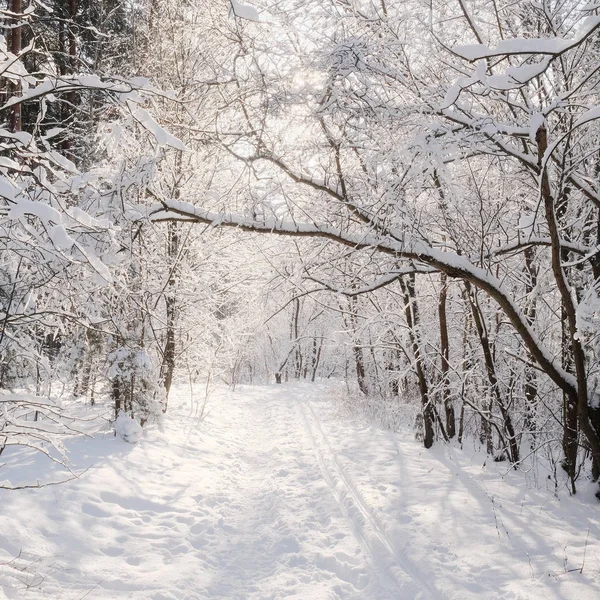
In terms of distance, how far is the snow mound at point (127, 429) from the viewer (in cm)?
837

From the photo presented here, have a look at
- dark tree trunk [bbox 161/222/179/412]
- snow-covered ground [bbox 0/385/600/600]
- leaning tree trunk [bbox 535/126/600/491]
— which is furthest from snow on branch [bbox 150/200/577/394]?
dark tree trunk [bbox 161/222/179/412]

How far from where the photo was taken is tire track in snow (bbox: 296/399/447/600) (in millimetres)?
4301

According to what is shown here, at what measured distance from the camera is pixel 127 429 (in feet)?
27.5

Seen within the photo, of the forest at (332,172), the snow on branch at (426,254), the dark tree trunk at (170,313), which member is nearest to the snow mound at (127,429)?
the forest at (332,172)

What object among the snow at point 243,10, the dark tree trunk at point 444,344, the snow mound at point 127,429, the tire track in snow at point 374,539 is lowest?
the tire track in snow at point 374,539

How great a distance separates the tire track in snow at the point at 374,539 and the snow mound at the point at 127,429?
3.65m

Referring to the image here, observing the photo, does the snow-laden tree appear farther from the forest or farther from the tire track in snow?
the tire track in snow

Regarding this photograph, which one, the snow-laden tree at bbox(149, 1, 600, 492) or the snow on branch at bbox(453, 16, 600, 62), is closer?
the snow on branch at bbox(453, 16, 600, 62)

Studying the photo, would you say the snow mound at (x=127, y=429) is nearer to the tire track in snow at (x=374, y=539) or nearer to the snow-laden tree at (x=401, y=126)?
the tire track in snow at (x=374, y=539)

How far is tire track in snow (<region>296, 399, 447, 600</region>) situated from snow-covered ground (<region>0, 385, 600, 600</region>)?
23 millimetres

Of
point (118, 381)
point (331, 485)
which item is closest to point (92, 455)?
point (118, 381)

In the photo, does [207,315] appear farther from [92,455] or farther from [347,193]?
[347,193]

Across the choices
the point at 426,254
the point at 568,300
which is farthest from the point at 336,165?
the point at 568,300

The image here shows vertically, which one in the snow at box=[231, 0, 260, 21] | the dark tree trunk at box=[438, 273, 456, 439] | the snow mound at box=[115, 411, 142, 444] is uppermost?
the snow at box=[231, 0, 260, 21]
